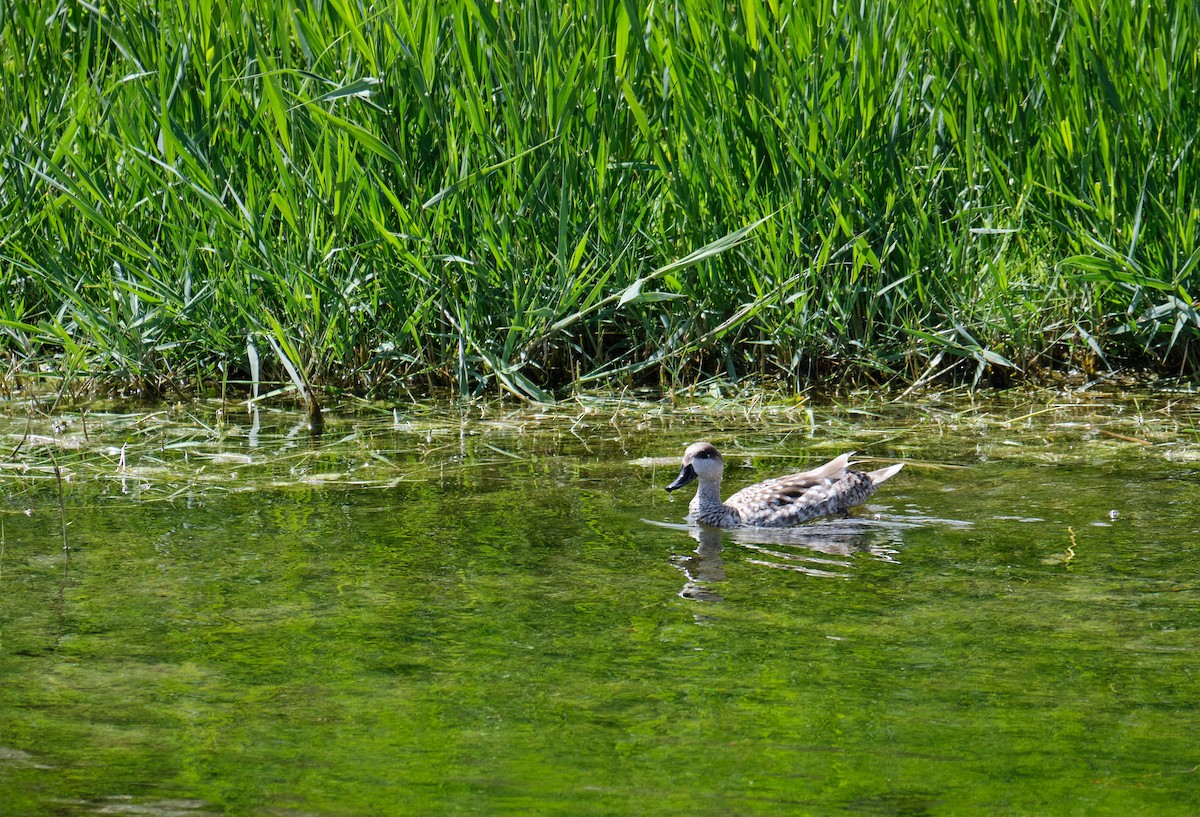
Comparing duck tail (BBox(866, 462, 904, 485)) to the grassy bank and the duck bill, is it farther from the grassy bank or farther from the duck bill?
the grassy bank

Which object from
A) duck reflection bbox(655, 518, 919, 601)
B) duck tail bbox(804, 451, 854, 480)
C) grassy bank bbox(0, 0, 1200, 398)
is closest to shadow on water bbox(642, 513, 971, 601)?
duck reflection bbox(655, 518, 919, 601)

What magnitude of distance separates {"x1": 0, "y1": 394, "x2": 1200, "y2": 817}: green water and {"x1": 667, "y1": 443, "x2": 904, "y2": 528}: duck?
0.09m

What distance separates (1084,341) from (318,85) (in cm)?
336

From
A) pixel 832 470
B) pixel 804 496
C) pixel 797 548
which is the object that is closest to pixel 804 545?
pixel 797 548

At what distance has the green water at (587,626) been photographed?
265 centimetres

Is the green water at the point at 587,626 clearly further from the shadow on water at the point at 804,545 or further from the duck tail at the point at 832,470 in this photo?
the duck tail at the point at 832,470

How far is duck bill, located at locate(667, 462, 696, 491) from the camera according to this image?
16.1 feet

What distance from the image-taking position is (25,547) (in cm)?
430

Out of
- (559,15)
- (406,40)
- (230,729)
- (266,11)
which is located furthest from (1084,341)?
(230,729)

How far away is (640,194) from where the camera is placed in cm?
644

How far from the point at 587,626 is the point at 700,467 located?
4.77 feet

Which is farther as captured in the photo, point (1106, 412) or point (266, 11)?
point (266, 11)

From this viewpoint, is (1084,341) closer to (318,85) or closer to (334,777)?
(318,85)

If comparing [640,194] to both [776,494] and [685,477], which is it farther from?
[776,494]
